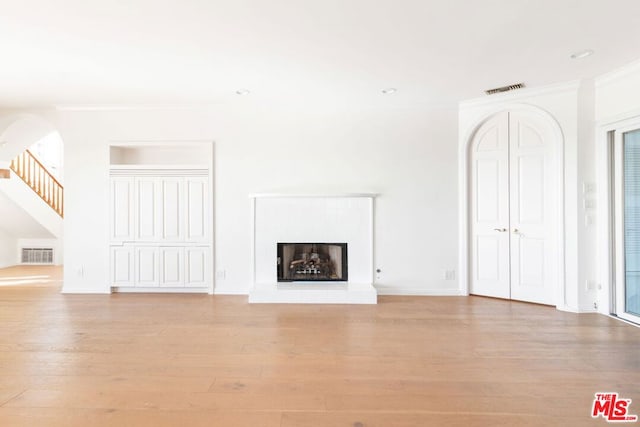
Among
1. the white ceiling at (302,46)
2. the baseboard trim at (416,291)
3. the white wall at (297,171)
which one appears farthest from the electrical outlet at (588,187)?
the baseboard trim at (416,291)

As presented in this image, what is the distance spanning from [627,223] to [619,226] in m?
0.07

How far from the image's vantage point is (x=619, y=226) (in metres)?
4.02

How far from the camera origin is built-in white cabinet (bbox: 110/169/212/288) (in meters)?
5.22

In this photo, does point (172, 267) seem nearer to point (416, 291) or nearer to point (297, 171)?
point (297, 171)

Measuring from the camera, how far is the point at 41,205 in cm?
762

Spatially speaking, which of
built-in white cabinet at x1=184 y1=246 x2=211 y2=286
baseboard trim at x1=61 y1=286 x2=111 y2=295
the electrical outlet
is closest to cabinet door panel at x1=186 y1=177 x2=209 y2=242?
built-in white cabinet at x1=184 y1=246 x2=211 y2=286

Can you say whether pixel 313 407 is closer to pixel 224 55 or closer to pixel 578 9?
pixel 224 55

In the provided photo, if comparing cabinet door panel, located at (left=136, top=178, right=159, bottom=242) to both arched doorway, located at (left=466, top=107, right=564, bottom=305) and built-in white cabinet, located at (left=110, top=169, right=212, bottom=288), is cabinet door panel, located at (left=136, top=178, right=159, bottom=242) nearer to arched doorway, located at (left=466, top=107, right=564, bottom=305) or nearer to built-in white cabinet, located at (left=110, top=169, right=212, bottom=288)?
built-in white cabinet, located at (left=110, top=169, right=212, bottom=288)

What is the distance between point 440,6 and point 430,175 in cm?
271

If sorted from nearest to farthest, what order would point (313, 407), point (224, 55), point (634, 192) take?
point (313, 407), point (224, 55), point (634, 192)

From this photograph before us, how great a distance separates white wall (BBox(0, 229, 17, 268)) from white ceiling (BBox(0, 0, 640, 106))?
4547mm

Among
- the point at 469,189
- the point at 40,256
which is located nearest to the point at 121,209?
the point at 40,256

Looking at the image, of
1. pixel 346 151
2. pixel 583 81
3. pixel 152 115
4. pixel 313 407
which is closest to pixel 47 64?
pixel 152 115

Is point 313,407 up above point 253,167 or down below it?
below
